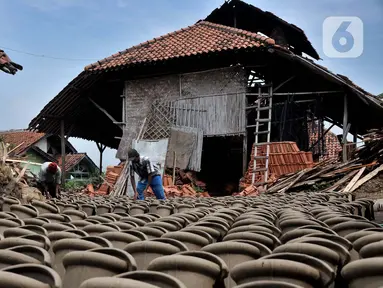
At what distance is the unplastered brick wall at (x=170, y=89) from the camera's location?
37.1ft

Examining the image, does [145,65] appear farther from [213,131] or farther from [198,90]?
[213,131]

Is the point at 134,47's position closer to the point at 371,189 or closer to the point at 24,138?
the point at 371,189

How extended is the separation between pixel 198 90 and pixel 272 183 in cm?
335

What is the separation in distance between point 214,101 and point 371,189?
4948 mm

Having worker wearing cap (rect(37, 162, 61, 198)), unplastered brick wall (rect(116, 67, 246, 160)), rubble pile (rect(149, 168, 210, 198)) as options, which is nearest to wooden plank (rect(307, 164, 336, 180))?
unplastered brick wall (rect(116, 67, 246, 160))

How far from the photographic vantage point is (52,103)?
43.1 feet

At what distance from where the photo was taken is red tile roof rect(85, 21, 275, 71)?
10.8 meters

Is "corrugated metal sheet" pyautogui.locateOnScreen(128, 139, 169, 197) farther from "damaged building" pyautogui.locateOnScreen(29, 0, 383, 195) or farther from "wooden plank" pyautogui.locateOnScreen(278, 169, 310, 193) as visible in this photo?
"wooden plank" pyautogui.locateOnScreen(278, 169, 310, 193)

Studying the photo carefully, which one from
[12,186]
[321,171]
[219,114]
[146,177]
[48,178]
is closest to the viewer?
[12,186]

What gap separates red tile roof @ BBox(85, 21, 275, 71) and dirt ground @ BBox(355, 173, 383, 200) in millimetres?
4033

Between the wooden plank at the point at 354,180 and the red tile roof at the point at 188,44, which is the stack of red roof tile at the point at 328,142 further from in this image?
the red tile roof at the point at 188,44

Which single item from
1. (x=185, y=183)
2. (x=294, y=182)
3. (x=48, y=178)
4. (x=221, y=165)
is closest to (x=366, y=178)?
(x=294, y=182)

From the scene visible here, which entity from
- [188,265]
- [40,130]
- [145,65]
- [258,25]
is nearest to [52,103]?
[40,130]

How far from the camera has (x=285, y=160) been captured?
10523mm
